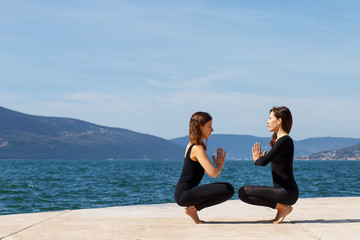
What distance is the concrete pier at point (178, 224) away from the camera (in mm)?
5805

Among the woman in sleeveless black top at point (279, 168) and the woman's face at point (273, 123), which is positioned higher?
the woman's face at point (273, 123)

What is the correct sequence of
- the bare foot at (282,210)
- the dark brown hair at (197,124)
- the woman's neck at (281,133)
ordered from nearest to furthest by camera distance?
the dark brown hair at (197,124) → the woman's neck at (281,133) → the bare foot at (282,210)

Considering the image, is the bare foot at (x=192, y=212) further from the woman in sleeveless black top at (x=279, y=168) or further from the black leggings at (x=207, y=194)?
the woman in sleeveless black top at (x=279, y=168)

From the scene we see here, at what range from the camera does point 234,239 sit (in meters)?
5.51

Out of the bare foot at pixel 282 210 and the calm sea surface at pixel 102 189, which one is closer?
the bare foot at pixel 282 210

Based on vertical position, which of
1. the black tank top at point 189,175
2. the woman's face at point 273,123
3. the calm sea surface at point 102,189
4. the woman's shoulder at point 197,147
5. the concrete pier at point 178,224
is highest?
the woman's face at point 273,123

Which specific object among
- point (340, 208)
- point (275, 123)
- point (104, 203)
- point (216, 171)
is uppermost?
point (275, 123)

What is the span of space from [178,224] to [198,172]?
76cm

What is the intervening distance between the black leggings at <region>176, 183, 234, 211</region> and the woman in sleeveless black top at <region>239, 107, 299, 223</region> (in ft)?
0.97

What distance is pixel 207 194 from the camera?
6.50 m

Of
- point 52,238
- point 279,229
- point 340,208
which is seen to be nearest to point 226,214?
point 279,229

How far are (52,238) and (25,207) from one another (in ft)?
54.8

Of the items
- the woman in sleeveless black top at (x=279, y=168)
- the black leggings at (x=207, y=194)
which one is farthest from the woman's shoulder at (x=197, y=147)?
the woman in sleeveless black top at (x=279, y=168)

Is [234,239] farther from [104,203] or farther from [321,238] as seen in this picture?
[104,203]
